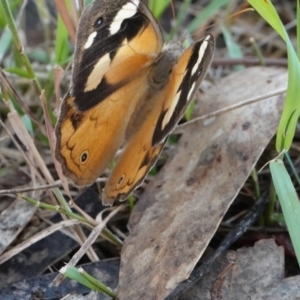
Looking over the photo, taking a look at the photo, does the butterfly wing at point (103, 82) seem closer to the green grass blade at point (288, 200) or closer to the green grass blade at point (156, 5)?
the green grass blade at point (156, 5)

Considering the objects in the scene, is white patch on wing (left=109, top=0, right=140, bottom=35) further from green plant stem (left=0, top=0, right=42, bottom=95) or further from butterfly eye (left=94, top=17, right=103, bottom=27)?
green plant stem (left=0, top=0, right=42, bottom=95)

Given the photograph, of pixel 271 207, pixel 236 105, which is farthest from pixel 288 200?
pixel 236 105

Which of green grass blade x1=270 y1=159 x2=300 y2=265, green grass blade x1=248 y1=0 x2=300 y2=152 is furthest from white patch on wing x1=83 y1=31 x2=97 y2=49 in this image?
green grass blade x1=270 y1=159 x2=300 y2=265

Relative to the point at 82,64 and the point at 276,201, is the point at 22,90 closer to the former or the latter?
the point at 82,64

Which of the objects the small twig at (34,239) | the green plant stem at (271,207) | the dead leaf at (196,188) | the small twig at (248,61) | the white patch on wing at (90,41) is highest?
the white patch on wing at (90,41)

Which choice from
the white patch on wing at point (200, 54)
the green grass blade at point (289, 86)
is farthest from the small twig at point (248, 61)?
the white patch on wing at point (200, 54)

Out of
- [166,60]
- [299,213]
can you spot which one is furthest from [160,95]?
[299,213]
